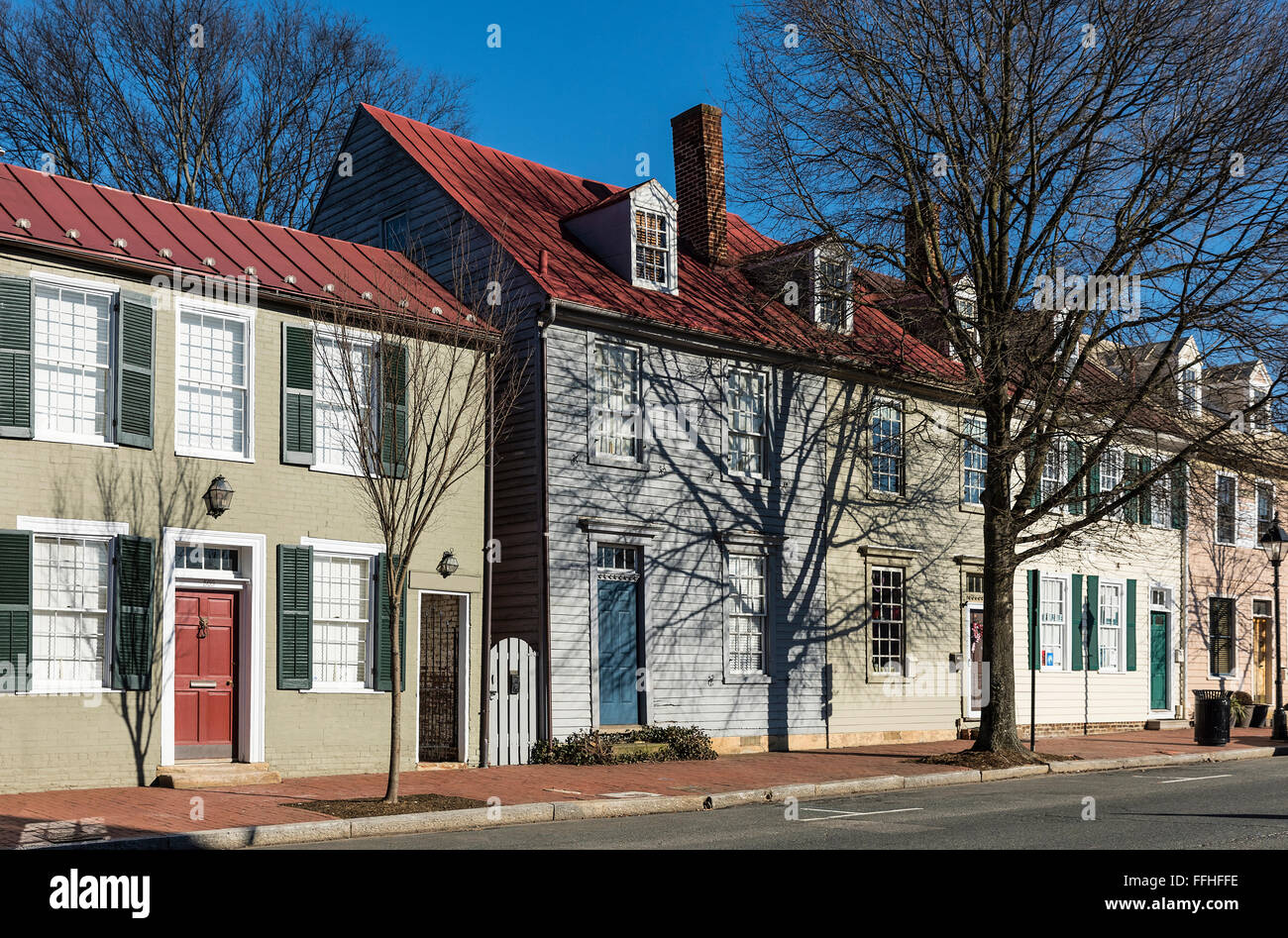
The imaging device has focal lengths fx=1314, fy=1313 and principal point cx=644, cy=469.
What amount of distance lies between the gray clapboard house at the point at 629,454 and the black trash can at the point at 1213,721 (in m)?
8.26

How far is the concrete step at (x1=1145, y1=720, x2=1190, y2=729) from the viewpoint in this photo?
31.0m

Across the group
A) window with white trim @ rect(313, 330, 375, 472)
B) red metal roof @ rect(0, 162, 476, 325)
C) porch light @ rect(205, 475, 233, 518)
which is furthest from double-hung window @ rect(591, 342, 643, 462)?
porch light @ rect(205, 475, 233, 518)

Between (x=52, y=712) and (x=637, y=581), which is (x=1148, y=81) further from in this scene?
(x=52, y=712)

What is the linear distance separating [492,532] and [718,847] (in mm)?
9829

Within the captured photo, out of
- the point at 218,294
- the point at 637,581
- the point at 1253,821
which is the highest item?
the point at 218,294

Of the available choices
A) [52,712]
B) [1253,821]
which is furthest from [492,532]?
[1253,821]

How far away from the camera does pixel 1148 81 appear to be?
63.9 ft

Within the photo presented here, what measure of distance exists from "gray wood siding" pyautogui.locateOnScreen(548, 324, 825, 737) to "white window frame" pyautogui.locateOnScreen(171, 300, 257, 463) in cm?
476

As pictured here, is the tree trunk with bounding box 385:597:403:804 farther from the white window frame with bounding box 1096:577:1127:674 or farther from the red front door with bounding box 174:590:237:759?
the white window frame with bounding box 1096:577:1127:674

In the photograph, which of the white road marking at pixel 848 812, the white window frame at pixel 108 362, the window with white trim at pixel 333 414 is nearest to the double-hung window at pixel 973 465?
the white road marking at pixel 848 812

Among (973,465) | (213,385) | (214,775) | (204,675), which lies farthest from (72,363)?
(973,465)

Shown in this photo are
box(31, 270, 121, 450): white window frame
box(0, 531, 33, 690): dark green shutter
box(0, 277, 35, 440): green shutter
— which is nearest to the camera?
box(0, 531, 33, 690): dark green shutter

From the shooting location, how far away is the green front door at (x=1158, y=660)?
106ft

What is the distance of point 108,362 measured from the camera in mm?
15375
